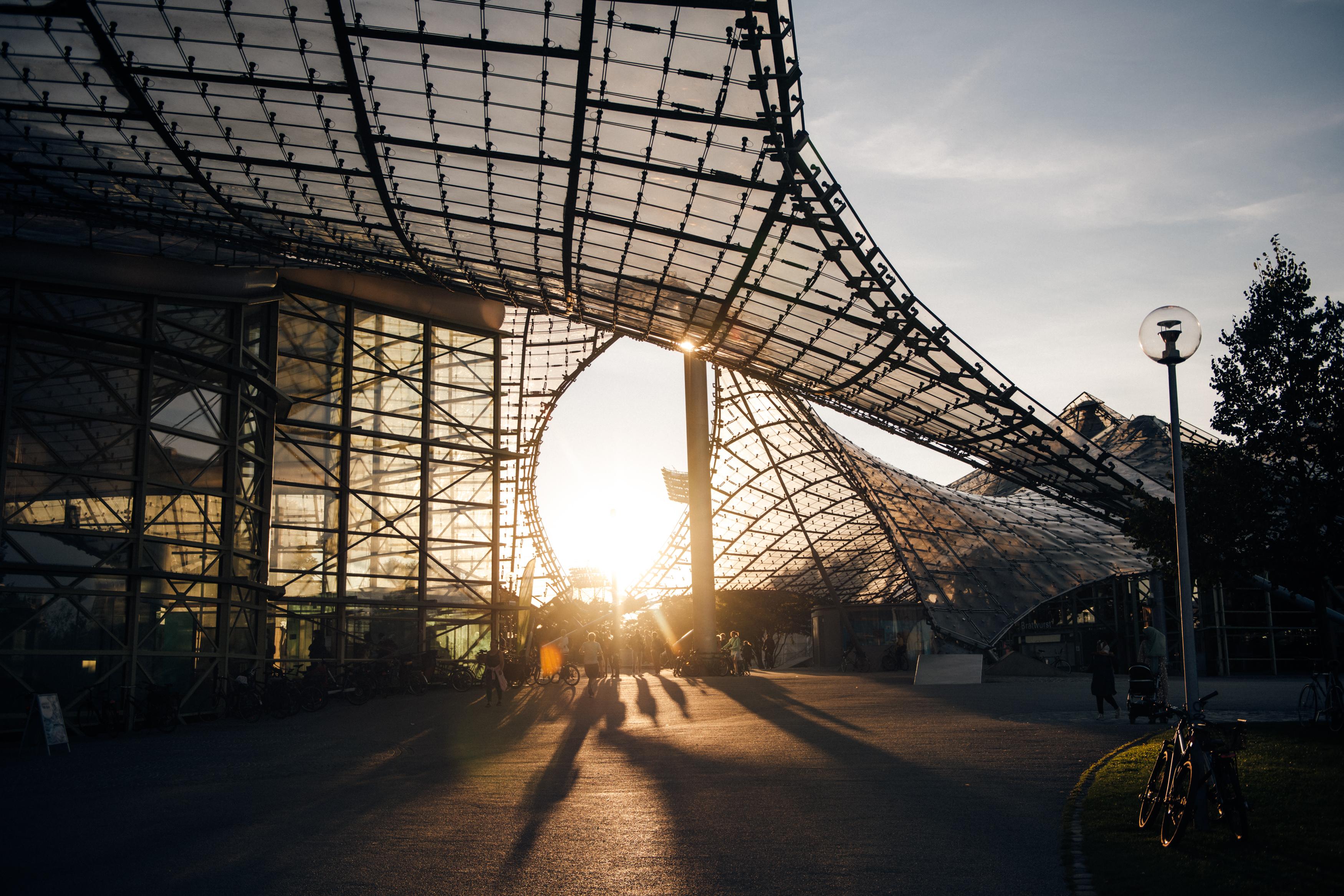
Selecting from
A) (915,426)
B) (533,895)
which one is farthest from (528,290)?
(533,895)

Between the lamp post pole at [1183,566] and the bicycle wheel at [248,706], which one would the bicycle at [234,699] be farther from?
the lamp post pole at [1183,566]

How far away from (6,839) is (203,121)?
801 inches

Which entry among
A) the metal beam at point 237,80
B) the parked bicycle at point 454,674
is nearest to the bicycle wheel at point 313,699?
the parked bicycle at point 454,674

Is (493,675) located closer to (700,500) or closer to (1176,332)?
(700,500)

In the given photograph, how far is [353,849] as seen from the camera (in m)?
9.51

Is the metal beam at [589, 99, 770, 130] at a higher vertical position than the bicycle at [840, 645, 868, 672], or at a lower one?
higher

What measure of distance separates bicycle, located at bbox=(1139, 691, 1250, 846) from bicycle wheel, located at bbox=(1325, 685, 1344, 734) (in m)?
7.97

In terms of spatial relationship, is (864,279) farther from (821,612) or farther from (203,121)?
(821,612)

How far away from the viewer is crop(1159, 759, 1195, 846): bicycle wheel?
8.48 m

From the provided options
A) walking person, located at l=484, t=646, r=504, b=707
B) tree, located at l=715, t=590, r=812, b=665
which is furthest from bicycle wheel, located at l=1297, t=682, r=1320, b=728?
tree, located at l=715, t=590, r=812, b=665

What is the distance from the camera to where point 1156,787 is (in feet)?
30.9

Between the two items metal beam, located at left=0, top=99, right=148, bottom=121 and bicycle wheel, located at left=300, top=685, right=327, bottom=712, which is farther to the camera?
bicycle wheel, located at left=300, top=685, right=327, bottom=712

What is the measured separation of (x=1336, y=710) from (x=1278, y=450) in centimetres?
502

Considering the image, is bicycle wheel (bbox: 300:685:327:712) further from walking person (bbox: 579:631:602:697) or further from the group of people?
the group of people
